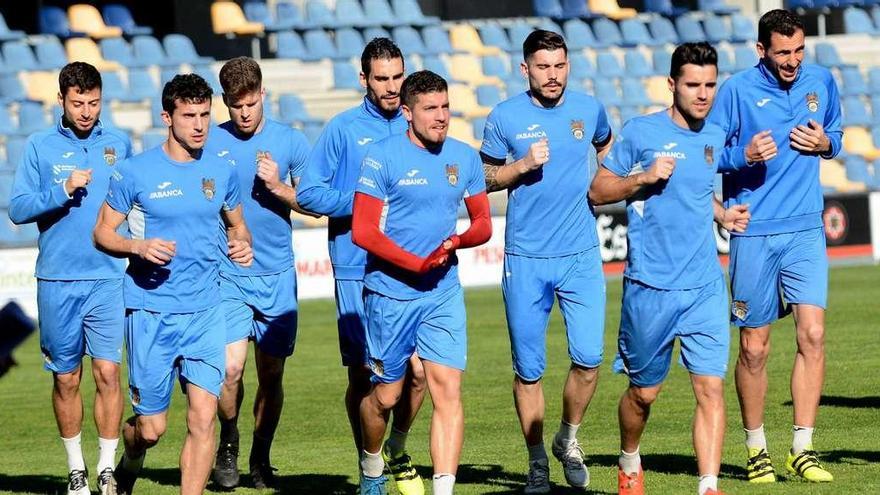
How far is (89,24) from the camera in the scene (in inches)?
1128

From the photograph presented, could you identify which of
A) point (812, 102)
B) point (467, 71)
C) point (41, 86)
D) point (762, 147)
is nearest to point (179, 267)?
point (762, 147)

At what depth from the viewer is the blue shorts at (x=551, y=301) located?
31.8 feet

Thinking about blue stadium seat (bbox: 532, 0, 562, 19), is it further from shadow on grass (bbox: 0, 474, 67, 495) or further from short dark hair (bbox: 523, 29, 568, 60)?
short dark hair (bbox: 523, 29, 568, 60)

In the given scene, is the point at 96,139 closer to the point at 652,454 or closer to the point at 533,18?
the point at 652,454

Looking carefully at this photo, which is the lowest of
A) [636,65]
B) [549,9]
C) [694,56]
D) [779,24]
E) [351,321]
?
[351,321]

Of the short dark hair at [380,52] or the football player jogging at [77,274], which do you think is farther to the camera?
the football player jogging at [77,274]

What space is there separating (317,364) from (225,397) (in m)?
5.96

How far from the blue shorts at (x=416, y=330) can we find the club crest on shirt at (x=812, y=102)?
8.00 feet

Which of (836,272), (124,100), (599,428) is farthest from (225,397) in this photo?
(124,100)

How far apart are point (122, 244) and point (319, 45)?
68.5 feet

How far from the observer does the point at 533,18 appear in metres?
34.3

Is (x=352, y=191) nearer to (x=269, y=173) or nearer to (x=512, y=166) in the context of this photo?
(x=269, y=173)

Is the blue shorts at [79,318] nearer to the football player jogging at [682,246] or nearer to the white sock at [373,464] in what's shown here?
the white sock at [373,464]

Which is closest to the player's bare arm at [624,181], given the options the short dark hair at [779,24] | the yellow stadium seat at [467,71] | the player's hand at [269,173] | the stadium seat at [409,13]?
the short dark hair at [779,24]
